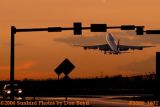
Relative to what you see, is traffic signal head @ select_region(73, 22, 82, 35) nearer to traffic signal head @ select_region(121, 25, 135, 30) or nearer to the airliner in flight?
traffic signal head @ select_region(121, 25, 135, 30)

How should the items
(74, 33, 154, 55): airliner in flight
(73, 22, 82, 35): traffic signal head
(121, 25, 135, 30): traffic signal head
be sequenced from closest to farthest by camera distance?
(73, 22, 82, 35): traffic signal head
(121, 25, 135, 30): traffic signal head
(74, 33, 154, 55): airliner in flight

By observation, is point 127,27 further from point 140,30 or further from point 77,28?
point 77,28

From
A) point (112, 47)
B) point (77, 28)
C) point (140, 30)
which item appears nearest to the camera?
point (77, 28)

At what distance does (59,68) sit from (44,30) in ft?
11.2

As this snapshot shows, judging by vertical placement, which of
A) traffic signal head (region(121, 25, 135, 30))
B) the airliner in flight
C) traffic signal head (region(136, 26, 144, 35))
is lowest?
traffic signal head (region(136, 26, 144, 35))

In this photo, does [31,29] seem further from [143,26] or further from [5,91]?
[5,91]

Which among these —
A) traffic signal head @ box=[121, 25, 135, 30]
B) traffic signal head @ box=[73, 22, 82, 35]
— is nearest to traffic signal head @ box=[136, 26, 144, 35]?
traffic signal head @ box=[121, 25, 135, 30]

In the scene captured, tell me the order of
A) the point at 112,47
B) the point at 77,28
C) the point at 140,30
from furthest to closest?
the point at 112,47 → the point at 140,30 → the point at 77,28

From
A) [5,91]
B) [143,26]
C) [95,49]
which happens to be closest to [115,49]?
[95,49]

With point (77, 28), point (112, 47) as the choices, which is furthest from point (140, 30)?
point (112, 47)

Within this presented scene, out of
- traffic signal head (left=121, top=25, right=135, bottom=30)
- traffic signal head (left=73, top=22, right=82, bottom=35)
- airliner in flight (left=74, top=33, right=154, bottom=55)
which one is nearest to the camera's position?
traffic signal head (left=73, top=22, right=82, bottom=35)

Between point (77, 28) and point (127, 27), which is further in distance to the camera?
point (127, 27)

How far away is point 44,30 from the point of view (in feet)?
155

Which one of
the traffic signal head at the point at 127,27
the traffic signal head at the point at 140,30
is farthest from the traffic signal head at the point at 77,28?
the traffic signal head at the point at 140,30
